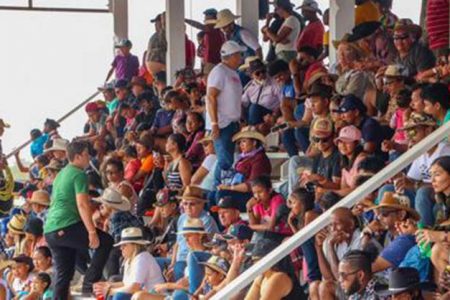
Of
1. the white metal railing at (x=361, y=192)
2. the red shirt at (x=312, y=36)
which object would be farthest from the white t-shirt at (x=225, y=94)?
the white metal railing at (x=361, y=192)

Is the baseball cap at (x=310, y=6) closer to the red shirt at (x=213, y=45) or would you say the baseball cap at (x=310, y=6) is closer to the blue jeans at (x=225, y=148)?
the red shirt at (x=213, y=45)

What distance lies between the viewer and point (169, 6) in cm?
1908

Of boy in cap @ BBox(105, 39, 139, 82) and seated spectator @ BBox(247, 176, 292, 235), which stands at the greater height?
seated spectator @ BBox(247, 176, 292, 235)

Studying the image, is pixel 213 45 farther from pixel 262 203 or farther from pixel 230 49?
pixel 262 203

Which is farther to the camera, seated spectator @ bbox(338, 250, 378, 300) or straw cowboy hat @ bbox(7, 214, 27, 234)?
straw cowboy hat @ bbox(7, 214, 27, 234)

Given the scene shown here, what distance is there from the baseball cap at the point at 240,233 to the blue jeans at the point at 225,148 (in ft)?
6.99

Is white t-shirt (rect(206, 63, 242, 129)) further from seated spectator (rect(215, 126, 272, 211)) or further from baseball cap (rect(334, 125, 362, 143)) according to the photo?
baseball cap (rect(334, 125, 362, 143))

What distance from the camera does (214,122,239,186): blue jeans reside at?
1445 centimetres

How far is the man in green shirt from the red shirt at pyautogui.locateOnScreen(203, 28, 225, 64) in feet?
23.2

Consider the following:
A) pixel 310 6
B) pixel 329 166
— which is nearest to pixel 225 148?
pixel 329 166

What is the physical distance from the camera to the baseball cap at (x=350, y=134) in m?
12.1

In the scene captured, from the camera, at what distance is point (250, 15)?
61.1 ft

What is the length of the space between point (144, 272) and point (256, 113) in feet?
9.71

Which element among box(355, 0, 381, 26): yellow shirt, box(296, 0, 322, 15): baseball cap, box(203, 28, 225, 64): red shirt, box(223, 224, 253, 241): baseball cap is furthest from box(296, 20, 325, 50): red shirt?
box(223, 224, 253, 241): baseball cap
